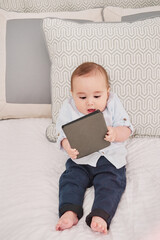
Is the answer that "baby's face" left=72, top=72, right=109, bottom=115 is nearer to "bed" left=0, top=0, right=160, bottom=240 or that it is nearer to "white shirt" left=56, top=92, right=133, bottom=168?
"white shirt" left=56, top=92, right=133, bottom=168

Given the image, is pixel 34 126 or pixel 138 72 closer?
pixel 138 72

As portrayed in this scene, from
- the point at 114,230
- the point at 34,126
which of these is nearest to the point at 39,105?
the point at 34,126

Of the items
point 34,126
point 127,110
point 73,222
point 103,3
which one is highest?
point 103,3

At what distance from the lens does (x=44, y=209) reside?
93cm

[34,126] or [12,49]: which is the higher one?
[12,49]

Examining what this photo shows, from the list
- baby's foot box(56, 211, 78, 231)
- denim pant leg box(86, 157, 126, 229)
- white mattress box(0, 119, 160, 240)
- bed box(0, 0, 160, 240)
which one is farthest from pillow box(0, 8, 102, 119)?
baby's foot box(56, 211, 78, 231)

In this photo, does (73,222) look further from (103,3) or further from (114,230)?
(103,3)

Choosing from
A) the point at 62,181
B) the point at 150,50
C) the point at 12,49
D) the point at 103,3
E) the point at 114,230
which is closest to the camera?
the point at 114,230

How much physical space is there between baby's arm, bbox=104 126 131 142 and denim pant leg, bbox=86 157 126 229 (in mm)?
103

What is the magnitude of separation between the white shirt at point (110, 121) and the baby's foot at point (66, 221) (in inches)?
10.0

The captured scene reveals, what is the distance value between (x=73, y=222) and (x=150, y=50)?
0.80 m

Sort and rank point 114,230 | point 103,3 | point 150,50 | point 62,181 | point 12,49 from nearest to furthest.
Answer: point 114,230 < point 62,181 < point 150,50 < point 12,49 < point 103,3

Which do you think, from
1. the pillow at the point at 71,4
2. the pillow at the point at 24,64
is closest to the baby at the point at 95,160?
the pillow at the point at 24,64

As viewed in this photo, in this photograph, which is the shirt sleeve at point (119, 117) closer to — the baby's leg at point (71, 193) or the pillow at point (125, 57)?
the pillow at point (125, 57)
